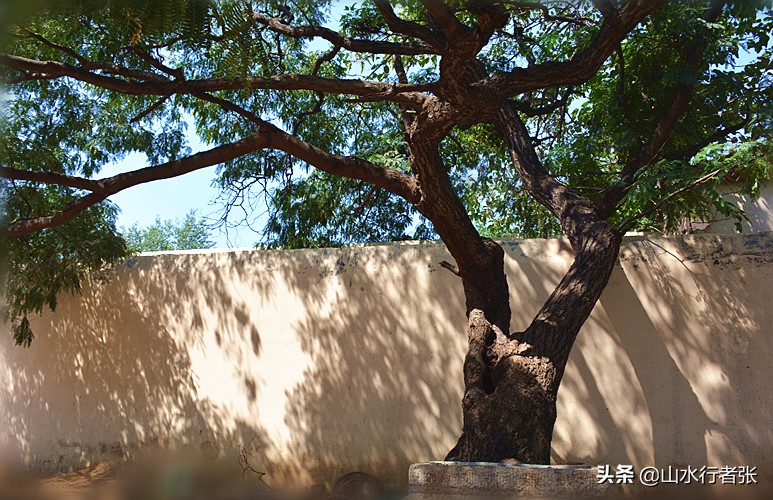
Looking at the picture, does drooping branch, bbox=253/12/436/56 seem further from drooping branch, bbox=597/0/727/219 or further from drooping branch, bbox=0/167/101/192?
drooping branch, bbox=0/167/101/192

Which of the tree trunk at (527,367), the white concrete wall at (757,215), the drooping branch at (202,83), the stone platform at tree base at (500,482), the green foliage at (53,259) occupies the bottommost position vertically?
the stone platform at tree base at (500,482)

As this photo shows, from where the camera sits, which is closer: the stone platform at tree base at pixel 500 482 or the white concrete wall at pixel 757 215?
the stone platform at tree base at pixel 500 482

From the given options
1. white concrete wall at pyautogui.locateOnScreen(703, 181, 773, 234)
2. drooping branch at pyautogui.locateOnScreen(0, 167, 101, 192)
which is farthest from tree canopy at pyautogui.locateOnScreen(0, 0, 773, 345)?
white concrete wall at pyautogui.locateOnScreen(703, 181, 773, 234)

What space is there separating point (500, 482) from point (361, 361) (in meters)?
2.59

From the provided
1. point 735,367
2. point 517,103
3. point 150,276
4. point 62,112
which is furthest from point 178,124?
point 735,367

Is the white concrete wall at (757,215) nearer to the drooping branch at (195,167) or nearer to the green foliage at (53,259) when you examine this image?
the drooping branch at (195,167)

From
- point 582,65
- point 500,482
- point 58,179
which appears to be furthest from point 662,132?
point 58,179

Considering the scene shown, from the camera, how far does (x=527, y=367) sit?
5.17m

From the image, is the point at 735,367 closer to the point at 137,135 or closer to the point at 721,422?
the point at 721,422

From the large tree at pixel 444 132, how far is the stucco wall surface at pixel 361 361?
506 millimetres

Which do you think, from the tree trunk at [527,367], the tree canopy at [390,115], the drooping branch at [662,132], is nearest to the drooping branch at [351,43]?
the tree canopy at [390,115]

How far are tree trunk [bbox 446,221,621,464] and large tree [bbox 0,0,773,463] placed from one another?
0.05 feet

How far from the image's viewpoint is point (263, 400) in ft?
22.7

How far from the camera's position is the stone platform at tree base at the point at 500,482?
167 inches
